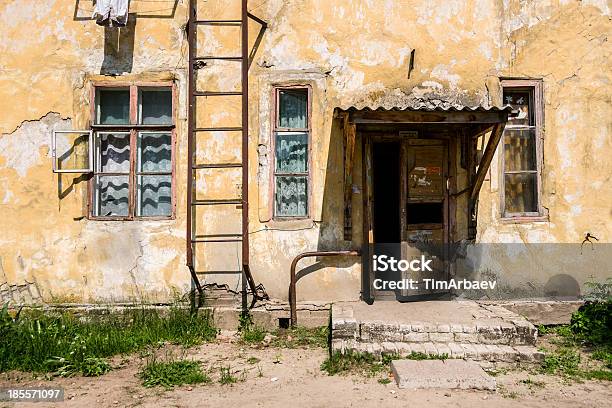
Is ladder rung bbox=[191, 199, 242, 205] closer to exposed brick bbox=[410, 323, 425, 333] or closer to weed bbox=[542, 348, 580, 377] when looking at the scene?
exposed brick bbox=[410, 323, 425, 333]

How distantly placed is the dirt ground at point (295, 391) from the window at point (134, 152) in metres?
2.06

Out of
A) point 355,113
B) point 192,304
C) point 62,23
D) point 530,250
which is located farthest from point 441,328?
point 62,23

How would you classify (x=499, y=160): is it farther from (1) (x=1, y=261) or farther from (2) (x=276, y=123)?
(1) (x=1, y=261)

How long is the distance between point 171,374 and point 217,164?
8.36ft

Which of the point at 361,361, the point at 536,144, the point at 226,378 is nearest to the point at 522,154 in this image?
the point at 536,144

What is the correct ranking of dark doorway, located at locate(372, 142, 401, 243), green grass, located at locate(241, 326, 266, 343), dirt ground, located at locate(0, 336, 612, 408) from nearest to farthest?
dirt ground, located at locate(0, 336, 612, 408)
green grass, located at locate(241, 326, 266, 343)
dark doorway, located at locate(372, 142, 401, 243)

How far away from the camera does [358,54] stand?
19.6 feet

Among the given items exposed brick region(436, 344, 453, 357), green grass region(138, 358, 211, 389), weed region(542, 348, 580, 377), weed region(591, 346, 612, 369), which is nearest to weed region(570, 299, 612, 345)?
weed region(591, 346, 612, 369)

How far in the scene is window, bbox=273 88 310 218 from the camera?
19.6 feet

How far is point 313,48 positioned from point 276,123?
3.42 feet

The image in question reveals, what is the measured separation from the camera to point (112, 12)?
5.75 metres

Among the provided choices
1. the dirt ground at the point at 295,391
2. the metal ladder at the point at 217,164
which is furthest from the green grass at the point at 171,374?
the metal ladder at the point at 217,164

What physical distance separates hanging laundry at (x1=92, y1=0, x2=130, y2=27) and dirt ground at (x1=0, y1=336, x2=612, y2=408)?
3.97 m

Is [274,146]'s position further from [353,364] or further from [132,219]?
[353,364]
